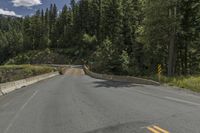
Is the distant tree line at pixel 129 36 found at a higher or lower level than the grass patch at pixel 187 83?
higher

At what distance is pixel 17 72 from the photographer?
79.8 m

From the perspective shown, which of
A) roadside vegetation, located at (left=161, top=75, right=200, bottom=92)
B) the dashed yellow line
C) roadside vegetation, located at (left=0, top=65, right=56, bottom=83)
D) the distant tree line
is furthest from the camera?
roadside vegetation, located at (left=0, top=65, right=56, bottom=83)

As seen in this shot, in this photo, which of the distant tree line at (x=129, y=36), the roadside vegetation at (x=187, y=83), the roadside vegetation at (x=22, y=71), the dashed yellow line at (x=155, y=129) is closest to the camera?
the dashed yellow line at (x=155, y=129)

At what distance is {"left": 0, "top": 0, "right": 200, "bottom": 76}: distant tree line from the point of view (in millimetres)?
35656

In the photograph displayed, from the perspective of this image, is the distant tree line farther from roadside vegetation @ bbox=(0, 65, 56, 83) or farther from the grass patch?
roadside vegetation @ bbox=(0, 65, 56, 83)

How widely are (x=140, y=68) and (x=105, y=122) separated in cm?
4781

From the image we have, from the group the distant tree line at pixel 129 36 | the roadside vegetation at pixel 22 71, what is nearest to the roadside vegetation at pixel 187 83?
the distant tree line at pixel 129 36

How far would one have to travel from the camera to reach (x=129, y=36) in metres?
65.0

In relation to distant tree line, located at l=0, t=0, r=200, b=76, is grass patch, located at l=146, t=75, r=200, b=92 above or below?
below

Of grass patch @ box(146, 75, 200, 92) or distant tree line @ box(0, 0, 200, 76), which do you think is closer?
grass patch @ box(146, 75, 200, 92)

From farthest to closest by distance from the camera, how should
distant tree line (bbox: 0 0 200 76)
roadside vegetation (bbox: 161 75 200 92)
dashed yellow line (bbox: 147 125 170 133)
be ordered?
distant tree line (bbox: 0 0 200 76), roadside vegetation (bbox: 161 75 200 92), dashed yellow line (bbox: 147 125 170 133)

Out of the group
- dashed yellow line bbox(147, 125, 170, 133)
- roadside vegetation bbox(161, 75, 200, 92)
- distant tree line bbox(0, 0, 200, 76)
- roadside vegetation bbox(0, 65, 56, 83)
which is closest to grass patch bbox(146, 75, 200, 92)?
roadside vegetation bbox(161, 75, 200, 92)

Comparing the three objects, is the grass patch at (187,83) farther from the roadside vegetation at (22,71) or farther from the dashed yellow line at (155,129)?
the roadside vegetation at (22,71)

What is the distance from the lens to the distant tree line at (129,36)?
35656 mm
